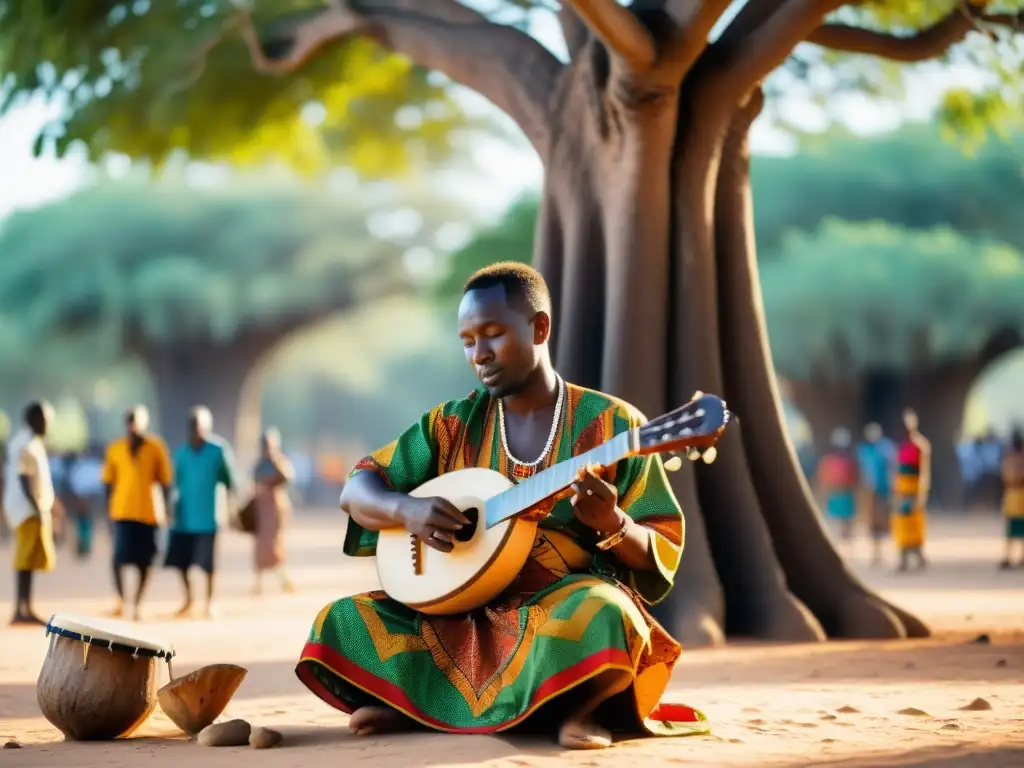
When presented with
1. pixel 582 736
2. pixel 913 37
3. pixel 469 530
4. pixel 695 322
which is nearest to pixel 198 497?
pixel 695 322

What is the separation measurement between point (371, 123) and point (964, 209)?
84.3ft

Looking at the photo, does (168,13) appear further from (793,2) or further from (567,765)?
(567,765)

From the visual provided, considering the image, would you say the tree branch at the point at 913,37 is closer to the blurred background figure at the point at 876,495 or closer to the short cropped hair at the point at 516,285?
the short cropped hair at the point at 516,285

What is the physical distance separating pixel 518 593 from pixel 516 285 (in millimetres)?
1145

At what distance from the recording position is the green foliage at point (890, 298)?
33.9 metres

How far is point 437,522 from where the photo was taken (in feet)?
17.7

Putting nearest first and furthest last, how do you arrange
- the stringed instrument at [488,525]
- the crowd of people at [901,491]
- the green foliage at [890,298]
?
1. the stringed instrument at [488,525]
2. the crowd of people at [901,491]
3. the green foliage at [890,298]

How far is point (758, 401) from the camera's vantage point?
34.8 feet

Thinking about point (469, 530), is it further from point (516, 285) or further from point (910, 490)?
point (910, 490)

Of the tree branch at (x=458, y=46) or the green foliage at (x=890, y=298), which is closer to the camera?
the tree branch at (x=458, y=46)

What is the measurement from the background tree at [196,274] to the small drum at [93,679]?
35.5 m

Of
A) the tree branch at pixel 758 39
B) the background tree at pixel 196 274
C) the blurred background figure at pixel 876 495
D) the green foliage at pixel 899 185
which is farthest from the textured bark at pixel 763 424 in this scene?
the background tree at pixel 196 274

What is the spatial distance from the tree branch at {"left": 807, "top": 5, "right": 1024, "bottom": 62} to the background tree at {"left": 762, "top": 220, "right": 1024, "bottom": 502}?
23.2 meters

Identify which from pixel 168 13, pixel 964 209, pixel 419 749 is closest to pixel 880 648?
pixel 419 749
